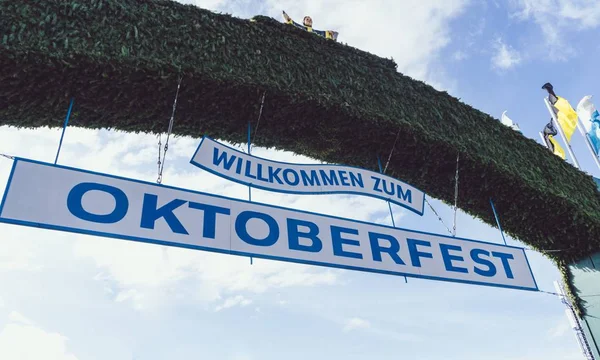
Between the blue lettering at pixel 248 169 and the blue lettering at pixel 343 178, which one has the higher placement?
the blue lettering at pixel 343 178

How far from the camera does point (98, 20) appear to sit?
395 centimetres

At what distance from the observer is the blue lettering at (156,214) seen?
2.94 meters

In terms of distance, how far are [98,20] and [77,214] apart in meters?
2.11

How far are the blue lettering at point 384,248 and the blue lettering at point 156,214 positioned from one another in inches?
61.5

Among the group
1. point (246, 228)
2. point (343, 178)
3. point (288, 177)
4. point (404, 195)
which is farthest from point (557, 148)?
point (246, 228)

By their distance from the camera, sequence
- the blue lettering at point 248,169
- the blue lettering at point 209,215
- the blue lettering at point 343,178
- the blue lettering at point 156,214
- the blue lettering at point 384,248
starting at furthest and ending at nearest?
the blue lettering at point 343,178, the blue lettering at point 248,169, the blue lettering at point 384,248, the blue lettering at point 209,215, the blue lettering at point 156,214

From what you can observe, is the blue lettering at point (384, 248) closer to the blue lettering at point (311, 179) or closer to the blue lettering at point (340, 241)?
the blue lettering at point (340, 241)

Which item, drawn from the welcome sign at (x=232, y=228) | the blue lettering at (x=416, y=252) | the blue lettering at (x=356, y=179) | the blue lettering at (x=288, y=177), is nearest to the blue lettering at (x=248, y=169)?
the blue lettering at (x=288, y=177)

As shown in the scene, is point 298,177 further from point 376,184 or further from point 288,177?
point 376,184

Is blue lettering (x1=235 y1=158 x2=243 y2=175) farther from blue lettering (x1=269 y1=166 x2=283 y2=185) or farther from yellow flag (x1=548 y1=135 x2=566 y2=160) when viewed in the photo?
yellow flag (x1=548 y1=135 x2=566 y2=160)

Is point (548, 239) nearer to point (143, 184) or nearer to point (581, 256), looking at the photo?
point (581, 256)

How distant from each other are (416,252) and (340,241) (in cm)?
77

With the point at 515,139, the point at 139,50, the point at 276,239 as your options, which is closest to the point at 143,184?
the point at 276,239

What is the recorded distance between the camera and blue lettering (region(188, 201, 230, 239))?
308 cm
